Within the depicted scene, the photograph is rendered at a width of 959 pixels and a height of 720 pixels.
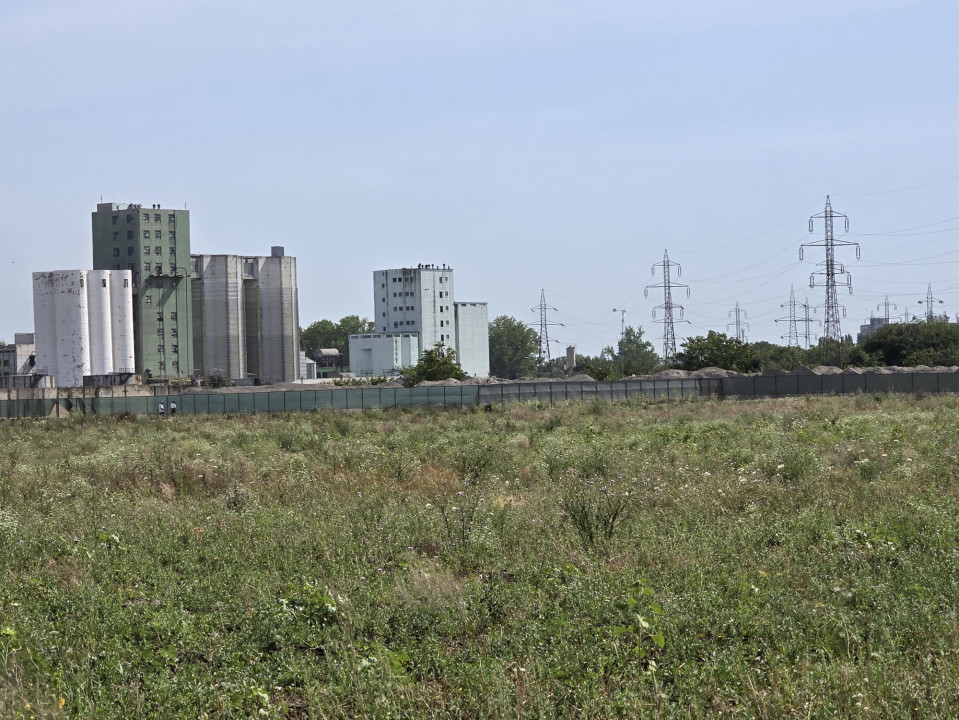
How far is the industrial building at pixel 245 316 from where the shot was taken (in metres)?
111

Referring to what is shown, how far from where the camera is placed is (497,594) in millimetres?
8836

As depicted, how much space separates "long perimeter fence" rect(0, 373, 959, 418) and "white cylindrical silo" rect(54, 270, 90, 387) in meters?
42.5

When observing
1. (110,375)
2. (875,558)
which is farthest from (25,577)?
(110,375)

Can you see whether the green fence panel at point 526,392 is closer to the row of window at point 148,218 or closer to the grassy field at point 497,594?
the grassy field at point 497,594

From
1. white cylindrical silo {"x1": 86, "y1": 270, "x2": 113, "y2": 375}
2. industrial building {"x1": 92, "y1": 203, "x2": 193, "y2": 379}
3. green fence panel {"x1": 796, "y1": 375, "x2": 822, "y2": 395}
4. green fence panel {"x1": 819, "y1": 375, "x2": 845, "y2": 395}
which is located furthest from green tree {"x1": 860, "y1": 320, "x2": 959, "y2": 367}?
white cylindrical silo {"x1": 86, "y1": 270, "x2": 113, "y2": 375}

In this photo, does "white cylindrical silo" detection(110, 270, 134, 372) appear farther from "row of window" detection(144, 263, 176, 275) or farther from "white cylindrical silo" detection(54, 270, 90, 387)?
"row of window" detection(144, 263, 176, 275)

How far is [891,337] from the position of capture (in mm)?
104562

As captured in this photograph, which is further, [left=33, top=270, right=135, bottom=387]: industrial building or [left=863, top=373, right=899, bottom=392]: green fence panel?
[left=33, top=270, right=135, bottom=387]: industrial building

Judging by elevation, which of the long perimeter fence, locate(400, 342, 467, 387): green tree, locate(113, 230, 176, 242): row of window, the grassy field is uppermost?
locate(113, 230, 176, 242): row of window

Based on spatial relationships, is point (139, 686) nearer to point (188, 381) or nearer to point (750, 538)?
point (750, 538)

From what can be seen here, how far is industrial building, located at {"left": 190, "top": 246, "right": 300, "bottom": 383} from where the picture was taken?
111 metres

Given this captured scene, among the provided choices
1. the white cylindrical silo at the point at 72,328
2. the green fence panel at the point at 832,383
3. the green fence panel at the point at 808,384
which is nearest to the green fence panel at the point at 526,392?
the green fence panel at the point at 808,384

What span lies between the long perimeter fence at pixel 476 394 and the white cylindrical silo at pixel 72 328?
42469 mm

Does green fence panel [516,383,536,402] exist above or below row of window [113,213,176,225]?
below
